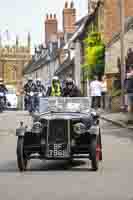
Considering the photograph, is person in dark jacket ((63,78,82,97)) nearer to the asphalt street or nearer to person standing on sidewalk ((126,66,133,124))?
the asphalt street

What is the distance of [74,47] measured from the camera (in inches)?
3396

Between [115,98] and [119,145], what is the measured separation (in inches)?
730

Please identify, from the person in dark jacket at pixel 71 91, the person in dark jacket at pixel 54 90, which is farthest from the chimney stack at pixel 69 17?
the person in dark jacket at pixel 71 91

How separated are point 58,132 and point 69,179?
129 cm

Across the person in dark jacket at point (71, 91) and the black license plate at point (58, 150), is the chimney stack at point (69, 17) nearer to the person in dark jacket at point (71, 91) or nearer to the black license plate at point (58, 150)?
the person in dark jacket at point (71, 91)

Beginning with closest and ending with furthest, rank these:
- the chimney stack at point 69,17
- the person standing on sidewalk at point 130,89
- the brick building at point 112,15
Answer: the person standing on sidewalk at point 130,89
the brick building at point 112,15
the chimney stack at point 69,17

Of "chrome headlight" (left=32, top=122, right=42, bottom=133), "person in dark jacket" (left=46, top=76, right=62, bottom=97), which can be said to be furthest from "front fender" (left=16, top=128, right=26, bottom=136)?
"person in dark jacket" (left=46, top=76, right=62, bottom=97)

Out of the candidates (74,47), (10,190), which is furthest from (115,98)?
(74,47)

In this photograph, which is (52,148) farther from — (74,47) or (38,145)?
(74,47)

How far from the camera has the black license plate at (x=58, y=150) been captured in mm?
13672

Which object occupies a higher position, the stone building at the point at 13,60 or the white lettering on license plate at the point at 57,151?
the stone building at the point at 13,60

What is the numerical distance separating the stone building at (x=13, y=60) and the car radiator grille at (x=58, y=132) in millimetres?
146409

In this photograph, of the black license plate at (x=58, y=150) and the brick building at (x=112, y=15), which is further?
the brick building at (x=112, y=15)

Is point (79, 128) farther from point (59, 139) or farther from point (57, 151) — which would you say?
point (57, 151)
